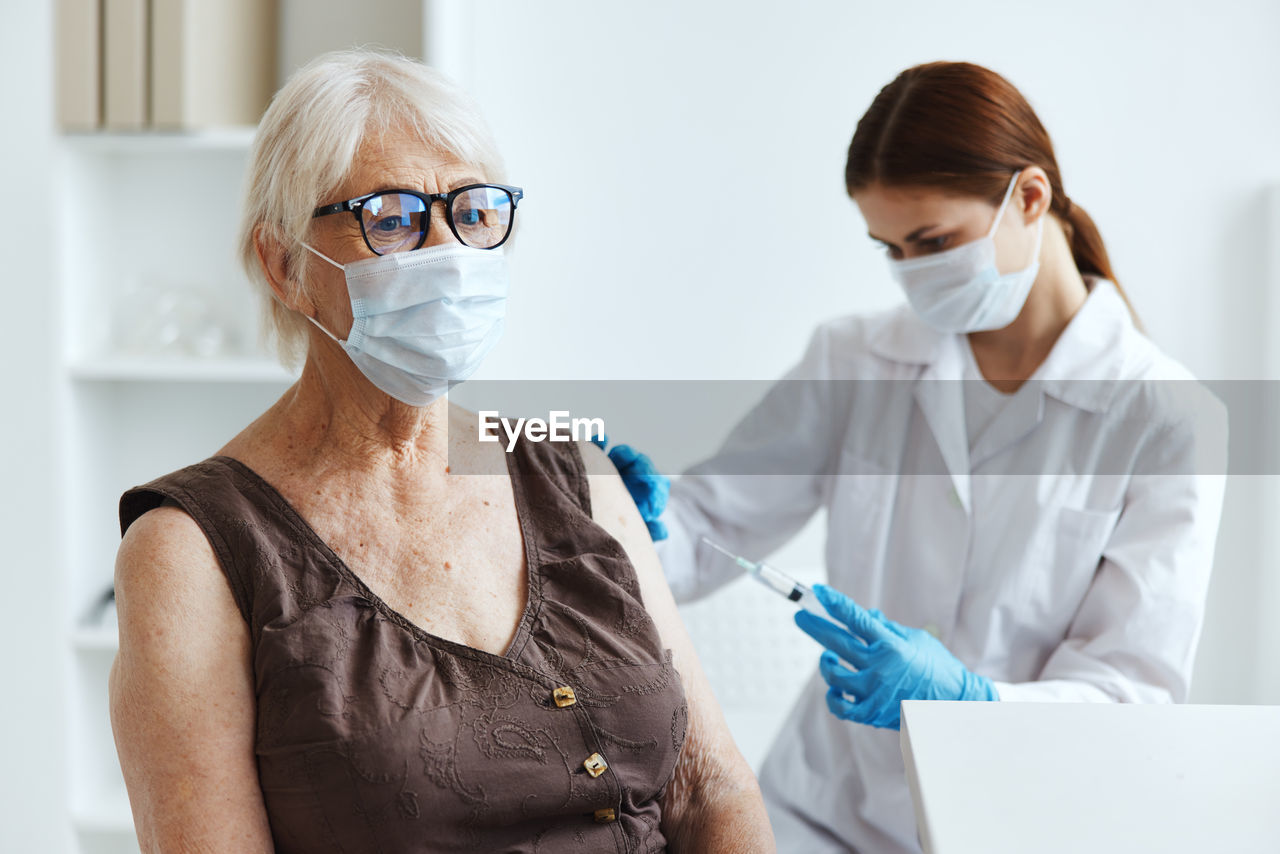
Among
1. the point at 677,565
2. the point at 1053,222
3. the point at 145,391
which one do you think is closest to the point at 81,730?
the point at 145,391

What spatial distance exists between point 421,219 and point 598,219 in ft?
3.94

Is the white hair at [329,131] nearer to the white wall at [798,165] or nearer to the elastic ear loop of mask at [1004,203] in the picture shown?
the elastic ear loop of mask at [1004,203]

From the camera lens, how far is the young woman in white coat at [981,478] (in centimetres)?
138

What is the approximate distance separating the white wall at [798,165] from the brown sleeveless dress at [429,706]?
121cm

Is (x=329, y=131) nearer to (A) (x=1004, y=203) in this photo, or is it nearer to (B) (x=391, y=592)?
(B) (x=391, y=592)

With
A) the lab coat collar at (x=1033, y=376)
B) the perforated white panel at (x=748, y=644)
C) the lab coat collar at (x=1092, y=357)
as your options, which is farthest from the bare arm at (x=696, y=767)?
the perforated white panel at (x=748, y=644)

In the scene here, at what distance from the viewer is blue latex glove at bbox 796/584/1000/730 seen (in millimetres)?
1312

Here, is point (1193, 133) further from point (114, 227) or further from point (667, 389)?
point (114, 227)

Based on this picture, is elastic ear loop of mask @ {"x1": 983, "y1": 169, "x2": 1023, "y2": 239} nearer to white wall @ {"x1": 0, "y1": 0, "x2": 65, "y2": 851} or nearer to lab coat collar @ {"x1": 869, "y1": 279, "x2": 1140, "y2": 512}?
lab coat collar @ {"x1": 869, "y1": 279, "x2": 1140, "y2": 512}

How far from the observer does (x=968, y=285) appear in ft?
4.99

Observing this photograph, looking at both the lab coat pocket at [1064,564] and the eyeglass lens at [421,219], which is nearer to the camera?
the eyeglass lens at [421,219]

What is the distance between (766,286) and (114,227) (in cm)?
142

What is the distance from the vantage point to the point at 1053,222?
5.19ft

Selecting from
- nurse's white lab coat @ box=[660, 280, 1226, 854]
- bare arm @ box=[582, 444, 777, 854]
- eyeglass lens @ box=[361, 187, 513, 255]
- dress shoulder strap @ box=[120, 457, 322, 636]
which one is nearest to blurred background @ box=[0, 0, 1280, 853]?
nurse's white lab coat @ box=[660, 280, 1226, 854]
